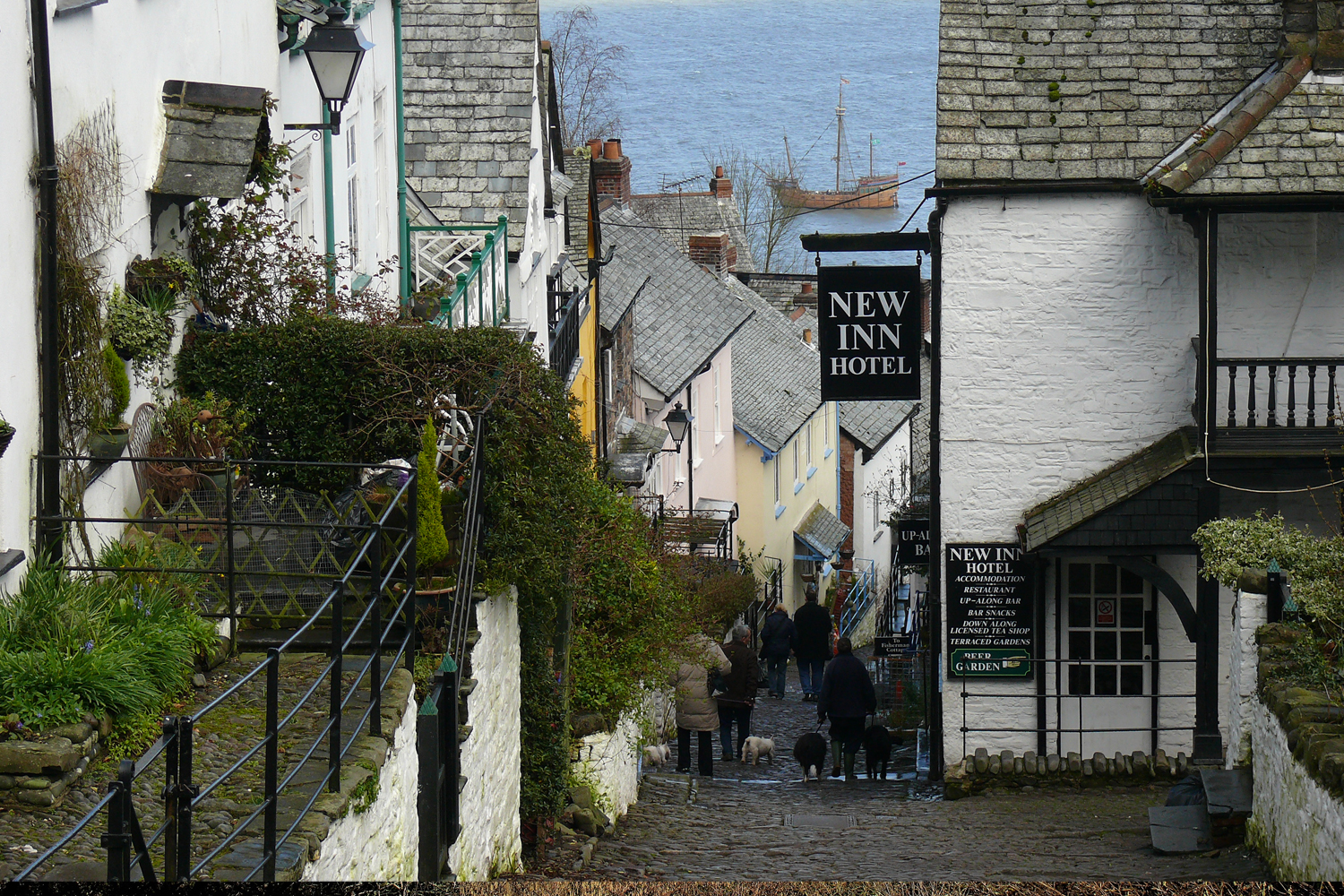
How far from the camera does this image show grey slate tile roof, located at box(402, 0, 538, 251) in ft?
55.5

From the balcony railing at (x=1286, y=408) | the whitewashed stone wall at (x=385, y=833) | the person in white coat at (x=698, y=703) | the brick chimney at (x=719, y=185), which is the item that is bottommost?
the person in white coat at (x=698, y=703)

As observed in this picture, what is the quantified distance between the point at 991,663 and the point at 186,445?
8721mm

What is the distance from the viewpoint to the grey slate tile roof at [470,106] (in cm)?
1692

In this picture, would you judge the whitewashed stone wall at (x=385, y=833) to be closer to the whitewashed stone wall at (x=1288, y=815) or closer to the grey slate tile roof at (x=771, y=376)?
the whitewashed stone wall at (x=1288, y=815)

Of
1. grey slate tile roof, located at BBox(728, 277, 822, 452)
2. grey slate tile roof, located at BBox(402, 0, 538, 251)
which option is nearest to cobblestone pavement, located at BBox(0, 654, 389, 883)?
grey slate tile roof, located at BBox(402, 0, 538, 251)

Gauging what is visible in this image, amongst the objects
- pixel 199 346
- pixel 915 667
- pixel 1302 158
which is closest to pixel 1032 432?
pixel 1302 158

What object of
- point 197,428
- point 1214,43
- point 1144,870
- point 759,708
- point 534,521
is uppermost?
point 1214,43

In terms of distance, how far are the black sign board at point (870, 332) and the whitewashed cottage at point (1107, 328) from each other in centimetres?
28

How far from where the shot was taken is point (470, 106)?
56.6 feet

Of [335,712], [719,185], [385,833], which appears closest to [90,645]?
[335,712]

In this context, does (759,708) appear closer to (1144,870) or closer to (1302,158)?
(1302,158)

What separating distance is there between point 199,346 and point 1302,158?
377 inches

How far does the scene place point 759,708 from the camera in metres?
21.7

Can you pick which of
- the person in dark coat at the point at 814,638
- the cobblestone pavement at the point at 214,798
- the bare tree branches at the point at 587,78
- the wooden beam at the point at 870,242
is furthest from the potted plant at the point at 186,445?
the bare tree branches at the point at 587,78
